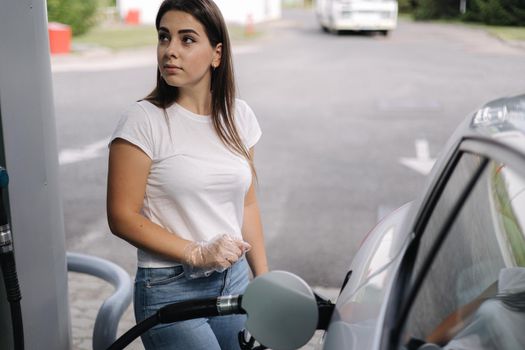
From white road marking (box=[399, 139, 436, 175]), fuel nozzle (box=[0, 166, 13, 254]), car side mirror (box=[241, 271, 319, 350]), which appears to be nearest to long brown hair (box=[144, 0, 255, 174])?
fuel nozzle (box=[0, 166, 13, 254])

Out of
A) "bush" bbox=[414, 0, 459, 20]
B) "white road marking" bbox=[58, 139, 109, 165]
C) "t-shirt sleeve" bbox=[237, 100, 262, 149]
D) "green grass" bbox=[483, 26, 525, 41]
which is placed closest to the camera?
"t-shirt sleeve" bbox=[237, 100, 262, 149]

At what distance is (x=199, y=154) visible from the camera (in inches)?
99.6

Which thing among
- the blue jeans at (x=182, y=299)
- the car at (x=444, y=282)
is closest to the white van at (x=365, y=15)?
the blue jeans at (x=182, y=299)

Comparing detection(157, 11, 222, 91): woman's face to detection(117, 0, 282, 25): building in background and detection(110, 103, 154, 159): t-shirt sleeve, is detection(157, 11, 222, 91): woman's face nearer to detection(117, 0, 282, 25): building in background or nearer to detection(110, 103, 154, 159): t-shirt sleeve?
detection(110, 103, 154, 159): t-shirt sleeve

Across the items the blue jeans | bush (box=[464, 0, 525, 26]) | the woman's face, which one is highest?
the woman's face

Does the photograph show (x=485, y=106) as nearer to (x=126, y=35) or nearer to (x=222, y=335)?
(x=222, y=335)

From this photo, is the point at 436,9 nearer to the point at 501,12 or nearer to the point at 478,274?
the point at 501,12

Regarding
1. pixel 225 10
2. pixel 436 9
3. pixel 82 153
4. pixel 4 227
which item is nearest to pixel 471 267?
pixel 4 227

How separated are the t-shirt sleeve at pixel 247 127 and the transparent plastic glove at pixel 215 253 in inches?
17.2

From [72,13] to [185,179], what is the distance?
2389 centimetres

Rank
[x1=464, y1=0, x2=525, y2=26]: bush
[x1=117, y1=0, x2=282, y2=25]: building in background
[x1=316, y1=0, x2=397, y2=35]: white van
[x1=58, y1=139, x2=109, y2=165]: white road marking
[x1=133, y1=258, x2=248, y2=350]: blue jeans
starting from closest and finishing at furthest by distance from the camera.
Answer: [x1=133, y1=258, x2=248, y2=350]: blue jeans, [x1=58, y1=139, x2=109, y2=165]: white road marking, [x1=464, y1=0, x2=525, y2=26]: bush, [x1=316, y1=0, x2=397, y2=35]: white van, [x1=117, y1=0, x2=282, y2=25]: building in background

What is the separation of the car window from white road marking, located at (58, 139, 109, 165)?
7641mm

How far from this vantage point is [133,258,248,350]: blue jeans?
8.02ft

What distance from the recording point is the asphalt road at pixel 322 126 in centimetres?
662
